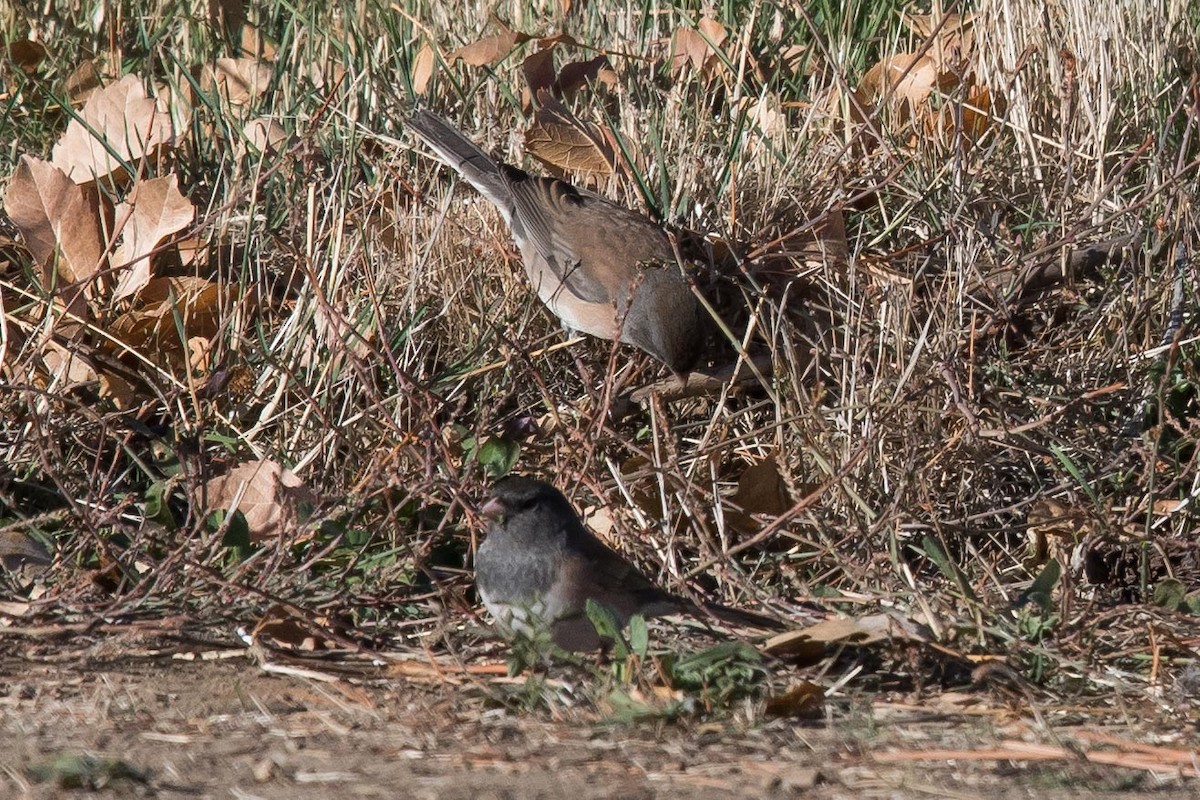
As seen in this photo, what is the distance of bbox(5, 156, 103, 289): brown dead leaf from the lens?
15.2 feet

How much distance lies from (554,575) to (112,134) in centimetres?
264

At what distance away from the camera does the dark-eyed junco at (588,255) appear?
4.79m

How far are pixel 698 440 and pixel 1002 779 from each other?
1983mm

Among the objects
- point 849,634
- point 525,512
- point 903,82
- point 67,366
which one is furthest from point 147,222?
point 903,82

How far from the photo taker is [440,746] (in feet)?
9.47

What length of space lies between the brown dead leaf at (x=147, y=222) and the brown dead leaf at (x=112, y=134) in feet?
1.47

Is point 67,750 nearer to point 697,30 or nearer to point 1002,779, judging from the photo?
point 1002,779

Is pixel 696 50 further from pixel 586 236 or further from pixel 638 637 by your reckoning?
pixel 638 637

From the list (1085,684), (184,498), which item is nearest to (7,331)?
(184,498)

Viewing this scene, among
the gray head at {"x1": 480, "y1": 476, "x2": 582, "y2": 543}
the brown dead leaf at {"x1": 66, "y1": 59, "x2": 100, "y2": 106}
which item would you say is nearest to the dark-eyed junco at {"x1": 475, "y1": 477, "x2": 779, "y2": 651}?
the gray head at {"x1": 480, "y1": 476, "x2": 582, "y2": 543}

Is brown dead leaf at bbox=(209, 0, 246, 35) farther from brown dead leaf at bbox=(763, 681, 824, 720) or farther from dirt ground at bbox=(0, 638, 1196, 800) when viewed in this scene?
brown dead leaf at bbox=(763, 681, 824, 720)

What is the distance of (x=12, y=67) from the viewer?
5719 millimetres

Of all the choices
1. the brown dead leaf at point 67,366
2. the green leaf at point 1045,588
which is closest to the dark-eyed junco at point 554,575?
the green leaf at point 1045,588

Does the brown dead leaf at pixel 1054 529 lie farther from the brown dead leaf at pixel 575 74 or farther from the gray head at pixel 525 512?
the brown dead leaf at pixel 575 74
